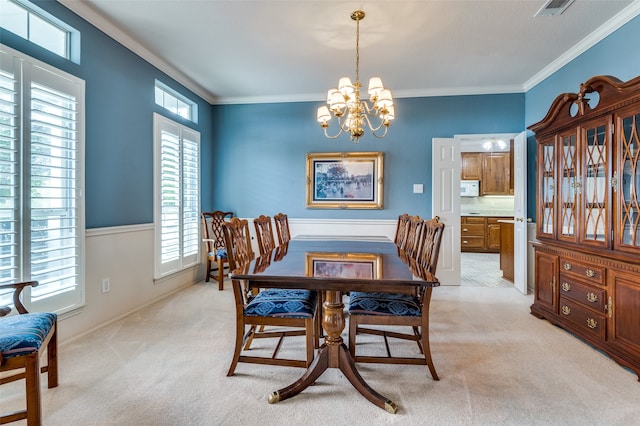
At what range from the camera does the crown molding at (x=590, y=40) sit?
8.41ft

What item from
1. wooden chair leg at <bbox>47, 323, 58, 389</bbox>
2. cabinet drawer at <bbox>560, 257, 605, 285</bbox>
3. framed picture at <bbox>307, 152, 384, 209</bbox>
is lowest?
wooden chair leg at <bbox>47, 323, 58, 389</bbox>

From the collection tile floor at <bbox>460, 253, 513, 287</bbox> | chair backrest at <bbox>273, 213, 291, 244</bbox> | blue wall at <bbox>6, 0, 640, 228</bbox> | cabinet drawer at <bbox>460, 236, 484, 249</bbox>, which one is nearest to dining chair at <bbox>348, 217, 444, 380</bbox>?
chair backrest at <bbox>273, 213, 291, 244</bbox>

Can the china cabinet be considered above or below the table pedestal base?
above

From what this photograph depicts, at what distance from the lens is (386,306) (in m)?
1.97

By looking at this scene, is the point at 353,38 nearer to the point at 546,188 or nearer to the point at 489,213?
the point at 546,188

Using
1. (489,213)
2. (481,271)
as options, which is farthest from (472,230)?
(481,271)

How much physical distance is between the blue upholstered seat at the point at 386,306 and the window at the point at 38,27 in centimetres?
290

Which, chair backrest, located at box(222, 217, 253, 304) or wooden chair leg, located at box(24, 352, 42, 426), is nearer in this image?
wooden chair leg, located at box(24, 352, 42, 426)

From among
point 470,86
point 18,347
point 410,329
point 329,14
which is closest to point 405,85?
point 470,86

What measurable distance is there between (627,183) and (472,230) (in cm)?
535

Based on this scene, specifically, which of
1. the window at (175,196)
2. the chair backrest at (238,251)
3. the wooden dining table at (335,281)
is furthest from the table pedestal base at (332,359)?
the window at (175,196)

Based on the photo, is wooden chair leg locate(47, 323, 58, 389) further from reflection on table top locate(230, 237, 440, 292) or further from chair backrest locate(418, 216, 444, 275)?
chair backrest locate(418, 216, 444, 275)

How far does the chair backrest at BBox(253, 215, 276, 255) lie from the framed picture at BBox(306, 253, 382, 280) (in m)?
0.50

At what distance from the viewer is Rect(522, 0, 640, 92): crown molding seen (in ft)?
8.41
